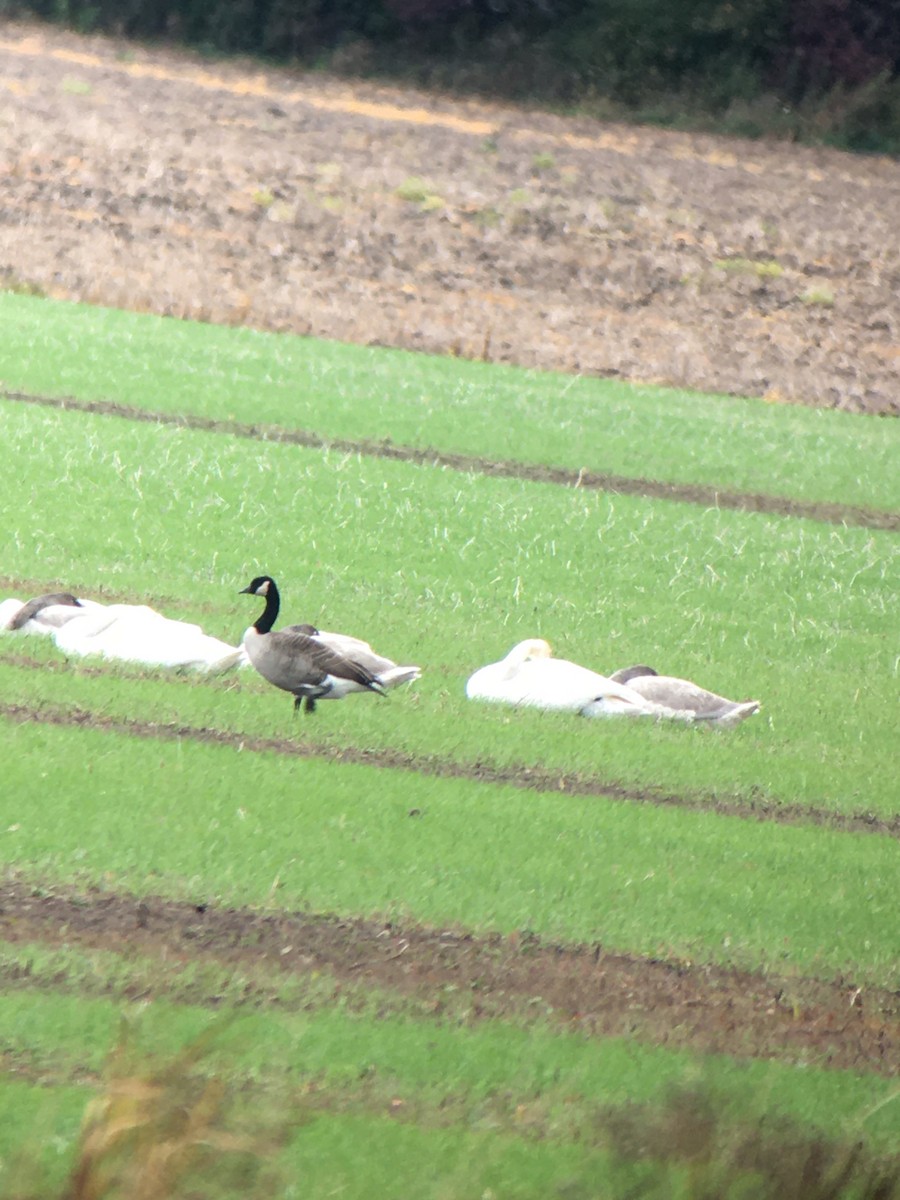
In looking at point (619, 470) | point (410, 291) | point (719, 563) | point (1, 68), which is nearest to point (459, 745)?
point (719, 563)

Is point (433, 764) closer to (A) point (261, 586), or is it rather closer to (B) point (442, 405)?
(A) point (261, 586)

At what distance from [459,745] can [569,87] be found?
4397cm

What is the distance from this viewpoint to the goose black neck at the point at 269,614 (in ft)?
35.9

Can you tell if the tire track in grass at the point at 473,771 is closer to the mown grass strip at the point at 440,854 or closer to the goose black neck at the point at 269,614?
the mown grass strip at the point at 440,854

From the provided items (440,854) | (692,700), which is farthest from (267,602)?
(440,854)

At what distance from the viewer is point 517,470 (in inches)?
846

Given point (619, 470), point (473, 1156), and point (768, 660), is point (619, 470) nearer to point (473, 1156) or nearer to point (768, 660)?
point (768, 660)

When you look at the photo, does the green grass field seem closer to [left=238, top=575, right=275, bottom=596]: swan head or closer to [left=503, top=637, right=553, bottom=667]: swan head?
[left=503, top=637, right=553, bottom=667]: swan head

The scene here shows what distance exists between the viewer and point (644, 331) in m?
33.2

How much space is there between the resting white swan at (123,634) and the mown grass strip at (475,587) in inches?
10.7

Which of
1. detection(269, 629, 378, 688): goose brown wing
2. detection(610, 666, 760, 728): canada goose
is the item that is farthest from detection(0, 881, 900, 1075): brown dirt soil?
detection(610, 666, 760, 728): canada goose

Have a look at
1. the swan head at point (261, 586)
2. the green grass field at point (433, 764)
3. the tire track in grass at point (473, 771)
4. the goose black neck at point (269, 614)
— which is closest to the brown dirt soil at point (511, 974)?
the green grass field at point (433, 764)

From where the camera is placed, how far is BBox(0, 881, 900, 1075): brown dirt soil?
24.0 feet

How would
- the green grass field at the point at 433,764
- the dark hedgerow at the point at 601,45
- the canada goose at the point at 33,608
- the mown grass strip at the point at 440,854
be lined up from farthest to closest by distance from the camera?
the dark hedgerow at the point at 601,45
the canada goose at the point at 33,608
the mown grass strip at the point at 440,854
the green grass field at the point at 433,764
